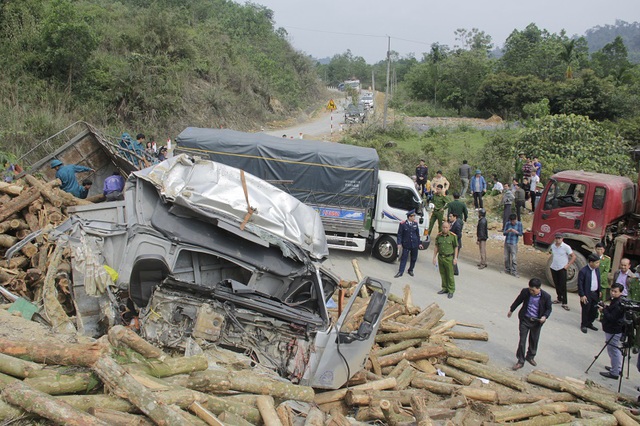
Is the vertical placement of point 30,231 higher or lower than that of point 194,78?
lower

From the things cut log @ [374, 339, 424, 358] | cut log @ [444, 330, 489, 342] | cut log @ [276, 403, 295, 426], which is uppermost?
cut log @ [276, 403, 295, 426]

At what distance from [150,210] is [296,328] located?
2.43 m

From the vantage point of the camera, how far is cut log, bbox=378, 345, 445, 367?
801 centimetres

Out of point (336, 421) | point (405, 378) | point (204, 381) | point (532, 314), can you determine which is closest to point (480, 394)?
point (405, 378)

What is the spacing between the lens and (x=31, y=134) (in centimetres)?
1828

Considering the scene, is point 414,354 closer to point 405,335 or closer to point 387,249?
point 405,335

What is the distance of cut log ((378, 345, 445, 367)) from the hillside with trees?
14.5 meters

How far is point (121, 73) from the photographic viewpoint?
24797mm

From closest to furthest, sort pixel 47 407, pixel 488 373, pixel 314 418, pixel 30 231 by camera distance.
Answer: pixel 47 407 → pixel 314 418 → pixel 488 373 → pixel 30 231

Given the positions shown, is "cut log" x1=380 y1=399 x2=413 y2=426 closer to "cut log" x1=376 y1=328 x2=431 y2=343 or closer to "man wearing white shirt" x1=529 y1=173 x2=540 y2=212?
"cut log" x1=376 y1=328 x2=431 y2=343

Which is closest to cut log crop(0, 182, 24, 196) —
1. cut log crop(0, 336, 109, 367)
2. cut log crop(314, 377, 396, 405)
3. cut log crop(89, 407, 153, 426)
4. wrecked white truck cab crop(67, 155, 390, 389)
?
wrecked white truck cab crop(67, 155, 390, 389)

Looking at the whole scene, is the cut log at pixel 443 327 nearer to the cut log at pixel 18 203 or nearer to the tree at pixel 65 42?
the cut log at pixel 18 203

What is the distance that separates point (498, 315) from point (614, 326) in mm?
2774

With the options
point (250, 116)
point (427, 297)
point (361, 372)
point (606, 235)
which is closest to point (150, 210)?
point (361, 372)
